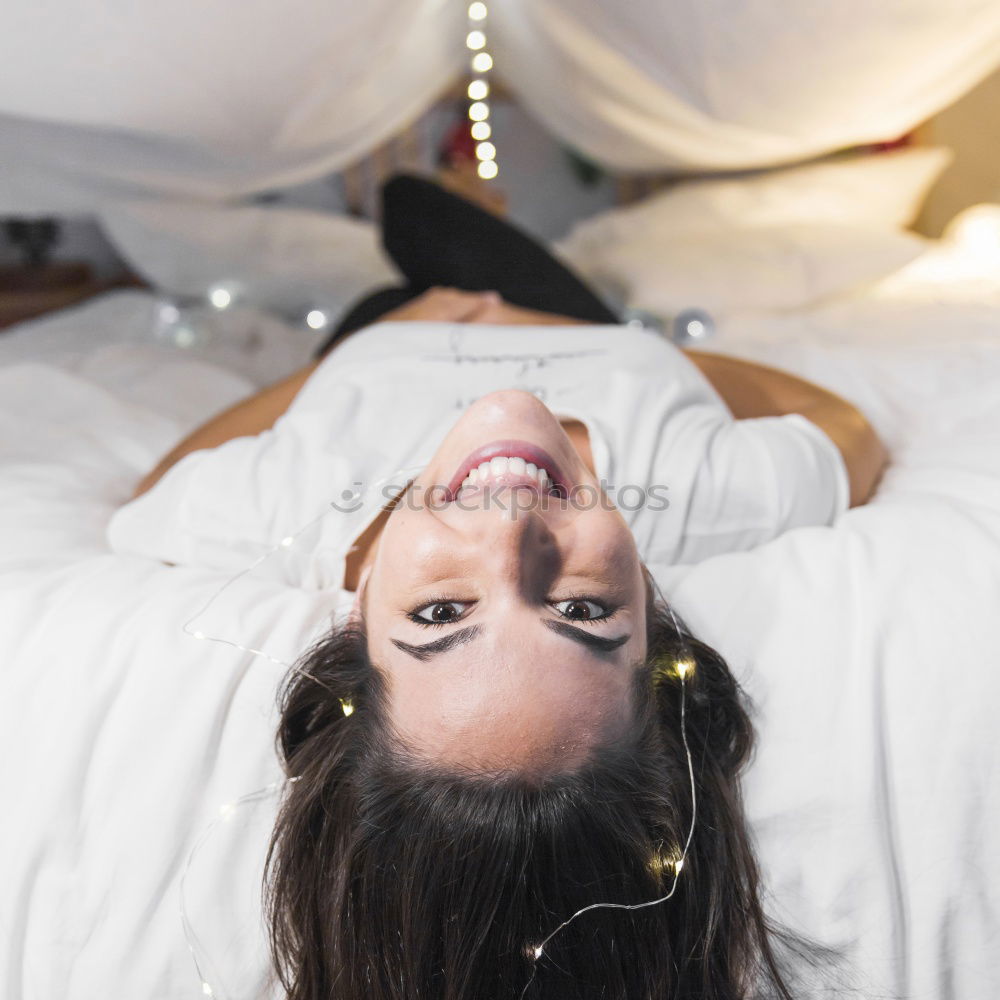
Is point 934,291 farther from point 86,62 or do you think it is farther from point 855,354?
point 86,62

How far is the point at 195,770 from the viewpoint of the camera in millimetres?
A: 745

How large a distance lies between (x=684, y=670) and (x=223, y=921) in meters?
0.43

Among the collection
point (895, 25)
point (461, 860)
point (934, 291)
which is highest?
point (895, 25)

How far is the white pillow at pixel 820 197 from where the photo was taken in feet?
7.02

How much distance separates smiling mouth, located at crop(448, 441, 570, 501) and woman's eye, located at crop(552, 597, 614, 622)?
0.10m

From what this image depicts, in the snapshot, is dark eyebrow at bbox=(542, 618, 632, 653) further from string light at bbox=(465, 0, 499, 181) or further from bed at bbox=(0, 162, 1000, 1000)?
string light at bbox=(465, 0, 499, 181)

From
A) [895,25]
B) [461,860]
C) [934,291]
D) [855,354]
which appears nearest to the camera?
[461,860]

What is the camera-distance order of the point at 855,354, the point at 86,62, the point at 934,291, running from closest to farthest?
the point at 86,62
the point at 855,354
the point at 934,291

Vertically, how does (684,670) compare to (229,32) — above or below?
below

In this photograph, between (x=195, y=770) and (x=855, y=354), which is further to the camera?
(x=855, y=354)

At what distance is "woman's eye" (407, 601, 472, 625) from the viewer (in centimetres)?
73

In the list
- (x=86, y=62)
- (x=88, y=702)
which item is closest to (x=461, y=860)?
(x=88, y=702)

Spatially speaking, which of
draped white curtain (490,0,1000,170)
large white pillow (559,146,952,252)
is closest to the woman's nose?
draped white curtain (490,0,1000,170)

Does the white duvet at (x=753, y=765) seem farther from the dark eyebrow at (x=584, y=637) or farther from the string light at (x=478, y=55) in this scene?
the string light at (x=478, y=55)
